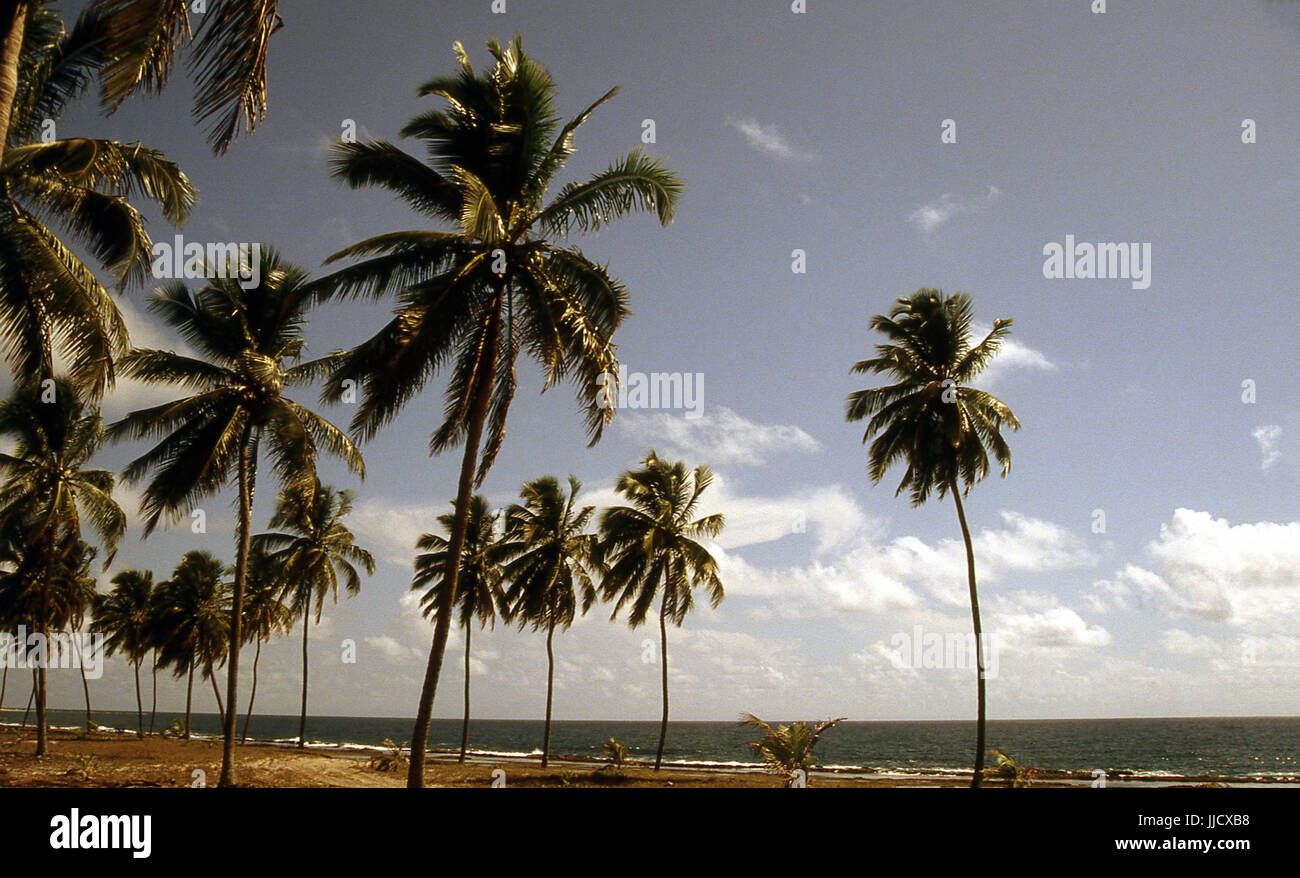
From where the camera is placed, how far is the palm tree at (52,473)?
21.7 metres

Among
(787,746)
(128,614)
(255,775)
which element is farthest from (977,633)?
(128,614)

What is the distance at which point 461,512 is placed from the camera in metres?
13.0

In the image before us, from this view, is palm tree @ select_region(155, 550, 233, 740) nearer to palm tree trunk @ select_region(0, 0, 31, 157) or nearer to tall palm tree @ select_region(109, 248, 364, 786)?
tall palm tree @ select_region(109, 248, 364, 786)

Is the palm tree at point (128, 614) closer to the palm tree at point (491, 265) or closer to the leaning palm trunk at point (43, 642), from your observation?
the leaning palm trunk at point (43, 642)

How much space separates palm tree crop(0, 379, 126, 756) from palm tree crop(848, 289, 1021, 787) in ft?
76.4

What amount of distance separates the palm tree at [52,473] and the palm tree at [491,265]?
47.8 feet

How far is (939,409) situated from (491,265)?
47.7 feet

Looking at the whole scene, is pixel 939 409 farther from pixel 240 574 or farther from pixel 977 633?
pixel 240 574

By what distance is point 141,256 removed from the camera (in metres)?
9.98

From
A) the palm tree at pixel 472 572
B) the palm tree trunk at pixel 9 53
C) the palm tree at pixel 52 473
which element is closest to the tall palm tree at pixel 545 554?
Answer: the palm tree at pixel 472 572

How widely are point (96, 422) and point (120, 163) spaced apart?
1556cm
